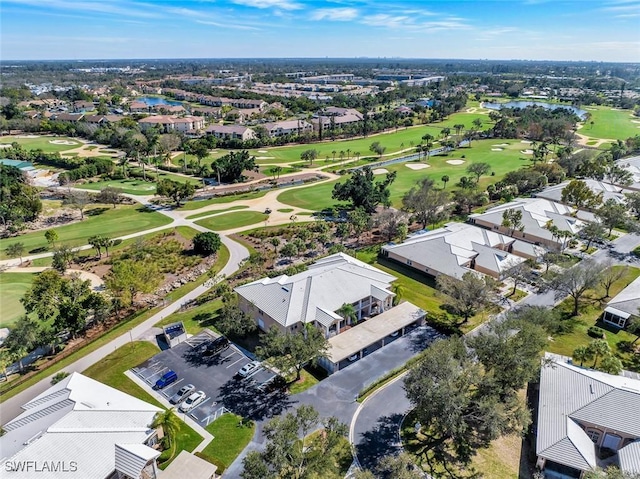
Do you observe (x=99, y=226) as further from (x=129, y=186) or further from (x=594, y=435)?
(x=594, y=435)

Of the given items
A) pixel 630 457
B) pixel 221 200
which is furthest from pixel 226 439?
pixel 221 200

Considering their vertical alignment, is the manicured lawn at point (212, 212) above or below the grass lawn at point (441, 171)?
below

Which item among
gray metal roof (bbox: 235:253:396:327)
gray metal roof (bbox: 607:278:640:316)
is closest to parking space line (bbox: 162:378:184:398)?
gray metal roof (bbox: 235:253:396:327)

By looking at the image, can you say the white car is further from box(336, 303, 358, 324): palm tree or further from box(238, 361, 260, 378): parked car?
box(336, 303, 358, 324): palm tree

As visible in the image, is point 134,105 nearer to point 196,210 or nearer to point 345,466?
point 196,210

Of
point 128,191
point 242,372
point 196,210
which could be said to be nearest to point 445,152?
point 196,210

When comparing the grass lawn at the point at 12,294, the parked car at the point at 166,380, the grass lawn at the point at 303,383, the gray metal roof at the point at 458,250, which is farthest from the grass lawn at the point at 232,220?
the grass lawn at the point at 303,383

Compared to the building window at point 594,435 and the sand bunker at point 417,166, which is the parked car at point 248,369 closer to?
the building window at point 594,435
